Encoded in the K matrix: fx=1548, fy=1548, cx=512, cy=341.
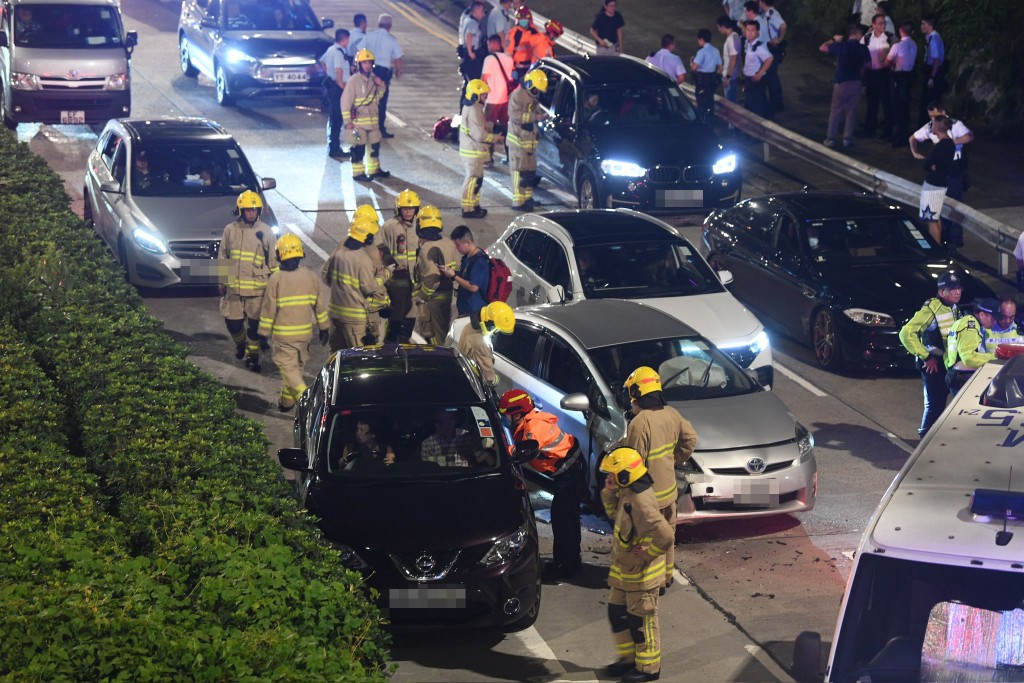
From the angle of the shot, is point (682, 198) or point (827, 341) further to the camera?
point (682, 198)

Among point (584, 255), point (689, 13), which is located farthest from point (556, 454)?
point (689, 13)

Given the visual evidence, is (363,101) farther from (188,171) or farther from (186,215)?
(186,215)

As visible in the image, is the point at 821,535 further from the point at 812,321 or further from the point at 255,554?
the point at 255,554

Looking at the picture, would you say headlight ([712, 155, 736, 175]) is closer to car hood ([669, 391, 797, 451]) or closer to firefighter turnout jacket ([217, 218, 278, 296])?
firefighter turnout jacket ([217, 218, 278, 296])

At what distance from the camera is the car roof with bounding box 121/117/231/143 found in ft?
58.2

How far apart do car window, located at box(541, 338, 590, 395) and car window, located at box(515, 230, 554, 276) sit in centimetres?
271

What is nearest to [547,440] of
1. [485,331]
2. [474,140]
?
[485,331]

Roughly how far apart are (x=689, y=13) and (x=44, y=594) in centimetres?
2671

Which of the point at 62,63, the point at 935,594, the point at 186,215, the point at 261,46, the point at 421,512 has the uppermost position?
the point at 935,594

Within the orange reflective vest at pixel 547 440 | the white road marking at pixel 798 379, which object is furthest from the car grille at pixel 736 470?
the white road marking at pixel 798 379

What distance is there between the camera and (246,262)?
48.5 ft

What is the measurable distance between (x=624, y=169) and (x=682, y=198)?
82cm

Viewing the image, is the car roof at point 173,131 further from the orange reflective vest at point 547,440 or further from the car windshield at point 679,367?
the orange reflective vest at point 547,440

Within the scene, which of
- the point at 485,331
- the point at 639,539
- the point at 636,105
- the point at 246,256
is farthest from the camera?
the point at 636,105
